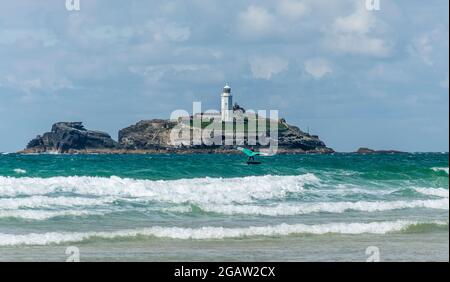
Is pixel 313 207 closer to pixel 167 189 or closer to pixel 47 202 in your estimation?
pixel 167 189

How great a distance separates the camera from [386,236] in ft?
51.8

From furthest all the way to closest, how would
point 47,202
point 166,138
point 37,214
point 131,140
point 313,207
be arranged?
1. point 131,140
2. point 166,138
3. point 47,202
4. point 313,207
5. point 37,214

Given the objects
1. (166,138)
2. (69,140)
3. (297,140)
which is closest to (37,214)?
(166,138)

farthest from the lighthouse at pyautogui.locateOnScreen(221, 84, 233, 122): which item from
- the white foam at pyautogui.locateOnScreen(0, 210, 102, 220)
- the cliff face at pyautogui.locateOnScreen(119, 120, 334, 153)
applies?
the white foam at pyautogui.locateOnScreen(0, 210, 102, 220)

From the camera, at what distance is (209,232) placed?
627 inches

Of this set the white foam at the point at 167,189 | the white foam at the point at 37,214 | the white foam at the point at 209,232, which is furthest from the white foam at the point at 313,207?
the white foam at the point at 37,214

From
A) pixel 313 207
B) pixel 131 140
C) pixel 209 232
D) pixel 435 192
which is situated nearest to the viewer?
pixel 209 232

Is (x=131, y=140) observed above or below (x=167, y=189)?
above

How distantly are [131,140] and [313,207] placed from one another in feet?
405

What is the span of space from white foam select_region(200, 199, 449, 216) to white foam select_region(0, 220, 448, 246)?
3.28 meters

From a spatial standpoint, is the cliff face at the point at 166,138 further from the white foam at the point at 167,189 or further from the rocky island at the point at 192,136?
the white foam at the point at 167,189

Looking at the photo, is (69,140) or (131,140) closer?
(69,140)

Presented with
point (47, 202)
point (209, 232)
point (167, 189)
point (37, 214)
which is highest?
point (167, 189)
